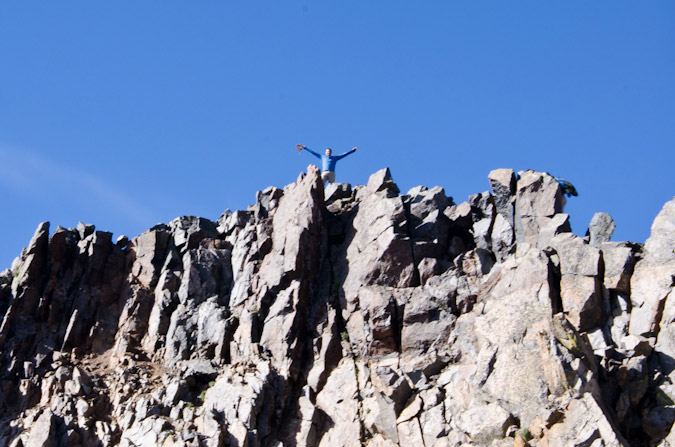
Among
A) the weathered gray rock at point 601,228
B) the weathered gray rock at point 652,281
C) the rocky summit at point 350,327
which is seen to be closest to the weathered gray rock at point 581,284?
the rocky summit at point 350,327

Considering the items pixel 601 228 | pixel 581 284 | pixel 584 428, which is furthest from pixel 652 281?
pixel 584 428

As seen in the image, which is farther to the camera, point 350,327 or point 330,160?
point 330,160

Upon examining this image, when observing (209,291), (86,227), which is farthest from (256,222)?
(86,227)

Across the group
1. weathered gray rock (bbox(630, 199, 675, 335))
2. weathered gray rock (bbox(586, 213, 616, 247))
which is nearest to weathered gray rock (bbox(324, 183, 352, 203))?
weathered gray rock (bbox(586, 213, 616, 247))

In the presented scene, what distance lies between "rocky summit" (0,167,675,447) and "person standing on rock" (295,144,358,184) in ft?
4.90

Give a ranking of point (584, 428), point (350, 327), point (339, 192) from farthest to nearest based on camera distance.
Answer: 1. point (339, 192)
2. point (350, 327)
3. point (584, 428)

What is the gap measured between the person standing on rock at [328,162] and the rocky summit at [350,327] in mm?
1493

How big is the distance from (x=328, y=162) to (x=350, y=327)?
13.2m

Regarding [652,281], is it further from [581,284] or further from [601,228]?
→ [601,228]

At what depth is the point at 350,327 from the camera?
1671 inches

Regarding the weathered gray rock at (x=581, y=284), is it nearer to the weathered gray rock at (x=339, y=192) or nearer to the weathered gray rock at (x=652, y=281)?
the weathered gray rock at (x=652, y=281)

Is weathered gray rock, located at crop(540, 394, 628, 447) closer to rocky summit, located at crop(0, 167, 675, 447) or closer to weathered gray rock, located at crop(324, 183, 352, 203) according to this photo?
rocky summit, located at crop(0, 167, 675, 447)

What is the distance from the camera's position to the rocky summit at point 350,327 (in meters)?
35.5

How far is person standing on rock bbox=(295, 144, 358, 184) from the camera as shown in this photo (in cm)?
5169
